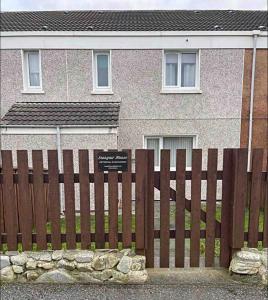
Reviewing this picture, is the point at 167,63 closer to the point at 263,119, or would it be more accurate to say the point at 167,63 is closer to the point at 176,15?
the point at 263,119

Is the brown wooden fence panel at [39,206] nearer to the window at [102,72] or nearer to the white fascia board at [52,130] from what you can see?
the white fascia board at [52,130]

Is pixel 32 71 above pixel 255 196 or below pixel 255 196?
above

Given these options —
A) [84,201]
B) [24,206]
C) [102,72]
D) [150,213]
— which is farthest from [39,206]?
[102,72]

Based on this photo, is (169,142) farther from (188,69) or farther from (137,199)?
(137,199)

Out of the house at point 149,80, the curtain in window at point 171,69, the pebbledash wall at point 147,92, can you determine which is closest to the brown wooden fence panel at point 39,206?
the house at point 149,80

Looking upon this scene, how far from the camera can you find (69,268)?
3.22m

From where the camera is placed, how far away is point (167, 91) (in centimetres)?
810

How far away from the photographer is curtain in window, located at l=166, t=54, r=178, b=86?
322 inches

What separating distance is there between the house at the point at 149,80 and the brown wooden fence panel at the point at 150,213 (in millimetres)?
4543

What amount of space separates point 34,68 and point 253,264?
7.70 metres

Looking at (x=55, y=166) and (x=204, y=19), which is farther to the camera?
(x=204, y=19)

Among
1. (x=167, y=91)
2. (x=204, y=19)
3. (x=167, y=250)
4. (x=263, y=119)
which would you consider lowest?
(x=167, y=250)

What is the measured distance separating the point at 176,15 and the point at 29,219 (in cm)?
1060

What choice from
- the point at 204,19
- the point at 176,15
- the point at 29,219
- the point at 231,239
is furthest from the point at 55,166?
the point at 176,15
